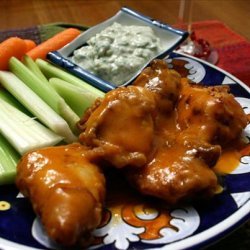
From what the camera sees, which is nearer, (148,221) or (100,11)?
(148,221)

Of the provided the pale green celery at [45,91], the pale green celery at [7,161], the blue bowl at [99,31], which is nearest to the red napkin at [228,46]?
the blue bowl at [99,31]

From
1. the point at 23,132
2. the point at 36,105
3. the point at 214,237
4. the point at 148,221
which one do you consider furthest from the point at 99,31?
the point at 214,237

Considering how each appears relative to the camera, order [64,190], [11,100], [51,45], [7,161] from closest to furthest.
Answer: [64,190], [7,161], [11,100], [51,45]

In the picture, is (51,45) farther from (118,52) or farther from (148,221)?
(148,221)

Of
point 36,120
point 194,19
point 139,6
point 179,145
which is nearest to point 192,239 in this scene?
point 179,145

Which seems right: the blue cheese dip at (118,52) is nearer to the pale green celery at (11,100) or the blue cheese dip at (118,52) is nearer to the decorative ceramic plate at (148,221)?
the pale green celery at (11,100)

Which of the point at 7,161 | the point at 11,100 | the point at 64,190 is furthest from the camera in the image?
the point at 11,100

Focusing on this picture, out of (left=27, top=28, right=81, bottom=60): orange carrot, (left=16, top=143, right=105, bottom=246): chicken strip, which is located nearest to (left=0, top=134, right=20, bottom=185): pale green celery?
(left=16, top=143, right=105, bottom=246): chicken strip

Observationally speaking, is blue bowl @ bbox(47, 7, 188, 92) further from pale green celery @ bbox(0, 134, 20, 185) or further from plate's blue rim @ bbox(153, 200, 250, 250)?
plate's blue rim @ bbox(153, 200, 250, 250)
